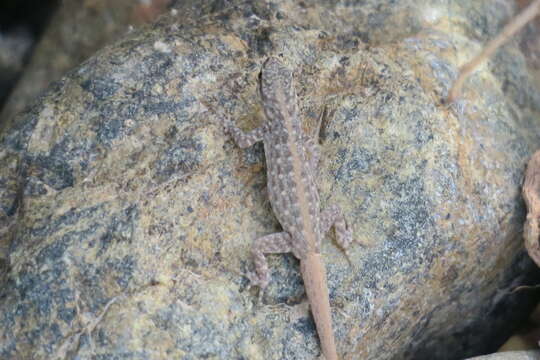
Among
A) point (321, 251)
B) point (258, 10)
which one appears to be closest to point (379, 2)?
point (258, 10)

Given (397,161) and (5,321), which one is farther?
(397,161)

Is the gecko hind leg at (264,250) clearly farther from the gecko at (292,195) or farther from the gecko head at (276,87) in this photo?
the gecko head at (276,87)

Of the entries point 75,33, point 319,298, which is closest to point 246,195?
point 319,298

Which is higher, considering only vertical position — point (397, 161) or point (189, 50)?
point (189, 50)

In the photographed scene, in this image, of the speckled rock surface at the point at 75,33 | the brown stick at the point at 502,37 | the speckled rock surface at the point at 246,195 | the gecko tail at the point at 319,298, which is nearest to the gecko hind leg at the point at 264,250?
the speckled rock surface at the point at 246,195

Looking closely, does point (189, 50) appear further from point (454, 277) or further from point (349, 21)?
point (454, 277)

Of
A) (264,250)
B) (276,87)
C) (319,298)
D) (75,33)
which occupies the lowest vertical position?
(319,298)

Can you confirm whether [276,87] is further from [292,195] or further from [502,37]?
[502,37]
